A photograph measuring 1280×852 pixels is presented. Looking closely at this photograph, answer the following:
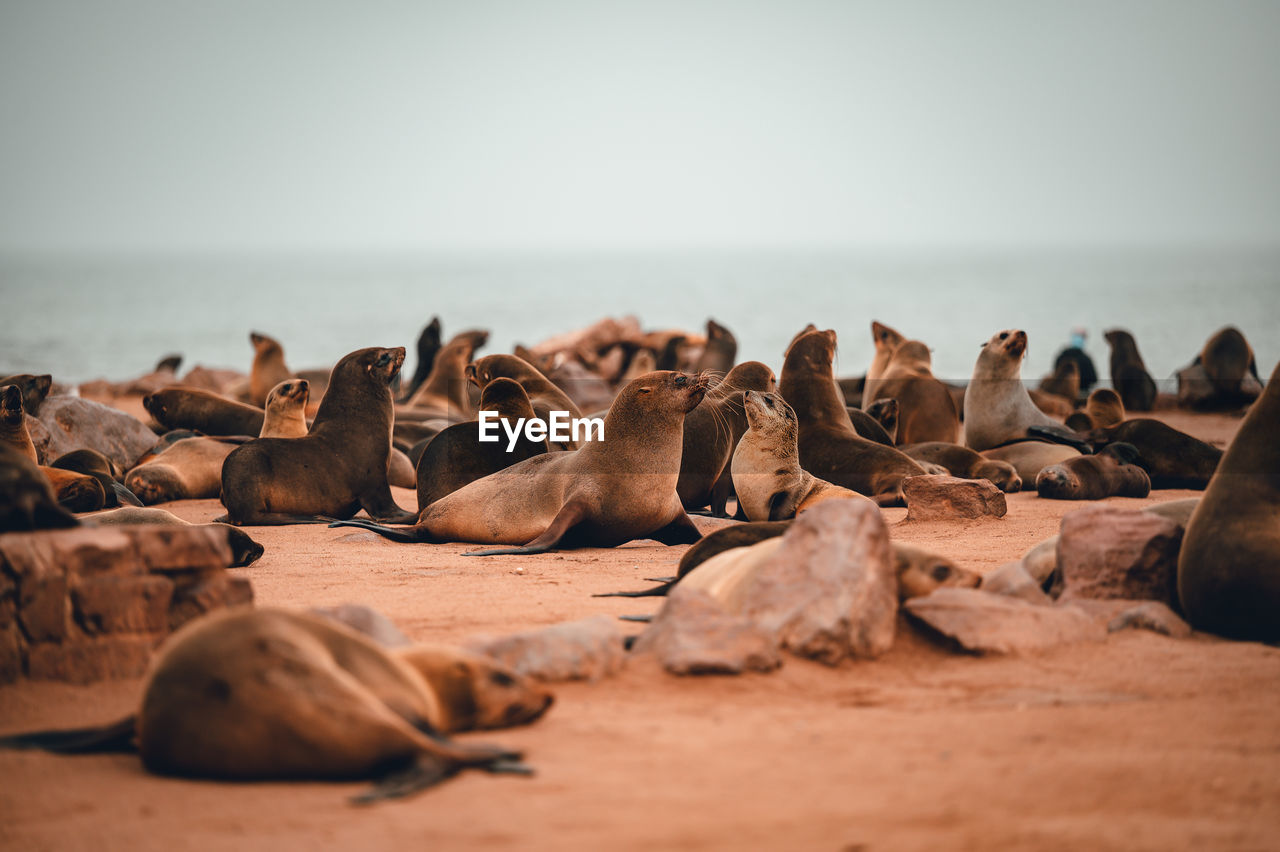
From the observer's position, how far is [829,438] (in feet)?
31.3

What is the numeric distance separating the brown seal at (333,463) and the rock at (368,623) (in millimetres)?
4718

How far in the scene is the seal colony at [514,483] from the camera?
3.09 metres

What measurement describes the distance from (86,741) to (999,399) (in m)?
9.35

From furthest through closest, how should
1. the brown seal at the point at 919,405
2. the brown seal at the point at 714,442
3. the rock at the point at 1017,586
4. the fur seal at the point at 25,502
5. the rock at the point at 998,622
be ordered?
the brown seal at the point at 919,405, the brown seal at the point at 714,442, the rock at the point at 1017,586, the rock at the point at 998,622, the fur seal at the point at 25,502

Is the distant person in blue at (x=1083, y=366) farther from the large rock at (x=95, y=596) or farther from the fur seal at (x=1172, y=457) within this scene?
the large rock at (x=95, y=596)

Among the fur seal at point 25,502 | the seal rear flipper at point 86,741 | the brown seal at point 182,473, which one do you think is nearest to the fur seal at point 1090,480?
the brown seal at point 182,473

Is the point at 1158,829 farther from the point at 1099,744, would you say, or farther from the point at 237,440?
the point at 237,440

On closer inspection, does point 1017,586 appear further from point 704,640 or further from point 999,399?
point 999,399

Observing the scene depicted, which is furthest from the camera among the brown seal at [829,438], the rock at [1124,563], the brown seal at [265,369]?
the brown seal at [265,369]

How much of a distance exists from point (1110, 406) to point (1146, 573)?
355 inches

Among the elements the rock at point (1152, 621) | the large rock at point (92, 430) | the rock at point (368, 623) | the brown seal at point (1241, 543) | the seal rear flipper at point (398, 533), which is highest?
the brown seal at point (1241, 543)

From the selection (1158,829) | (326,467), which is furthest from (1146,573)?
(326,467)

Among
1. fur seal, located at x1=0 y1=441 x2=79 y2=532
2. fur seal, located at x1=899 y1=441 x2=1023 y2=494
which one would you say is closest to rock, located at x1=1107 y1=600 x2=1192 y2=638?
fur seal, located at x1=0 y1=441 x2=79 y2=532

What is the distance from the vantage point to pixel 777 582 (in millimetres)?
4320
